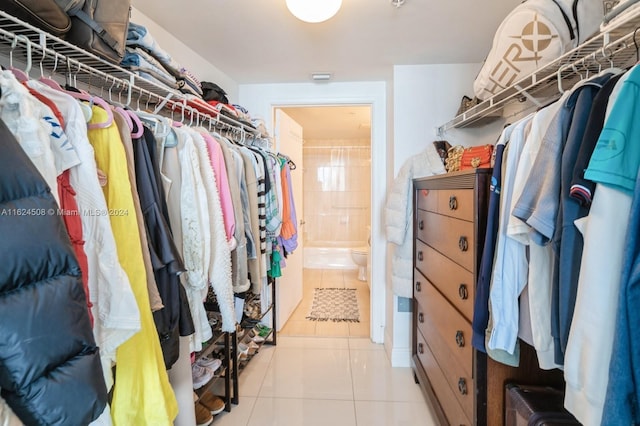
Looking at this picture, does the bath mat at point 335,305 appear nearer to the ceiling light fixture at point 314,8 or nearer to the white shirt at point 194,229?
the white shirt at point 194,229

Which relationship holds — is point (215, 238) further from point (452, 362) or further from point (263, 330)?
point (263, 330)

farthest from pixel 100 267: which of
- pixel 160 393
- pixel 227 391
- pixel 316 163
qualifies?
pixel 316 163

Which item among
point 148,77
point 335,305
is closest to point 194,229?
point 148,77

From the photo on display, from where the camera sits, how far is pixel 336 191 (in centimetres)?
549

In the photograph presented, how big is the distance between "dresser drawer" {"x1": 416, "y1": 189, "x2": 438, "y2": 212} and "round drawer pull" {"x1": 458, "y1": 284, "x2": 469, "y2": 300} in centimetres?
46

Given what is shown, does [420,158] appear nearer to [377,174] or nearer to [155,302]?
[377,174]

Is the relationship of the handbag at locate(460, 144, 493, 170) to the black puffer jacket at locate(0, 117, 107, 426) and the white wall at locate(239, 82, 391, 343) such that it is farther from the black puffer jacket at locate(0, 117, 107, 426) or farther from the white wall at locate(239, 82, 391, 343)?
the black puffer jacket at locate(0, 117, 107, 426)

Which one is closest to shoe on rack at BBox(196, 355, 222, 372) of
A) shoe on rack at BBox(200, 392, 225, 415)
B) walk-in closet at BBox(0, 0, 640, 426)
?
walk-in closet at BBox(0, 0, 640, 426)

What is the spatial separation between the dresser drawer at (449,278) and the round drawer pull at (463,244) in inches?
3.4

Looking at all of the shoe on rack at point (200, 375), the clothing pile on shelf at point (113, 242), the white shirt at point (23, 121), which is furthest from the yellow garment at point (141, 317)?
the shoe on rack at point (200, 375)

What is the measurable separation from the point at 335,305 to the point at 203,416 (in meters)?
1.99

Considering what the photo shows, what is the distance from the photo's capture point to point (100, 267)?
0.72 metres

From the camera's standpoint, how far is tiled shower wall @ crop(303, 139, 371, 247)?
5426mm

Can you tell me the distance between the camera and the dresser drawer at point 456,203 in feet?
4.00
